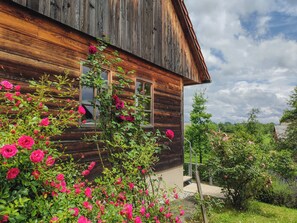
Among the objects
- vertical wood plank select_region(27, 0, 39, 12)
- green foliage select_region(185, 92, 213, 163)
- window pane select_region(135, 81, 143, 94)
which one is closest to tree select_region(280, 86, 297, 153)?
green foliage select_region(185, 92, 213, 163)

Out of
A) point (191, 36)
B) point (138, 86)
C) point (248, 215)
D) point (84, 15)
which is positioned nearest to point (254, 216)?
point (248, 215)

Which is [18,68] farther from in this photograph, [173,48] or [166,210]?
[173,48]

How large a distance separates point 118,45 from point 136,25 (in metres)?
1.16

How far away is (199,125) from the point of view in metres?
21.8

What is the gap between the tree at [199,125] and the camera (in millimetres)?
21766

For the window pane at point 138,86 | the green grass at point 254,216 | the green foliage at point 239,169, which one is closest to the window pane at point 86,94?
the window pane at point 138,86

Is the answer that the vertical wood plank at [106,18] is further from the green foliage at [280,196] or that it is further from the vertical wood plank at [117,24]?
the green foliage at [280,196]

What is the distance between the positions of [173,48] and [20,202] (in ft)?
27.6

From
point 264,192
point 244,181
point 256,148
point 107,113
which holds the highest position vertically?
point 107,113

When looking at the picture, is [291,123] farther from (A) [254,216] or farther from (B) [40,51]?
(B) [40,51]

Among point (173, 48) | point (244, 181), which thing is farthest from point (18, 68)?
point (244, 181)

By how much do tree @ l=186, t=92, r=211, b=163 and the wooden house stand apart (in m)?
10.4

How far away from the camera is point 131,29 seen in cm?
724

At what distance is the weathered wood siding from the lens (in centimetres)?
536
